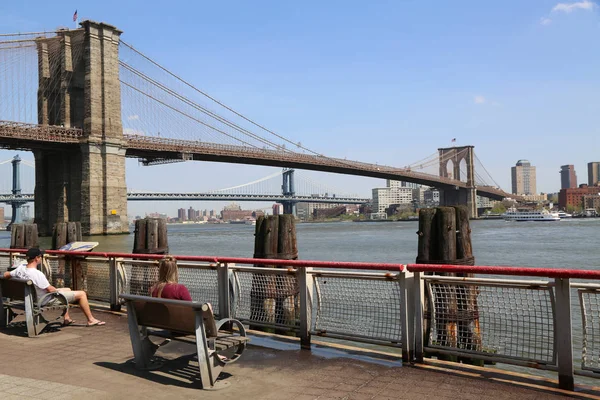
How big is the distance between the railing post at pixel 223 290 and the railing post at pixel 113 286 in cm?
211

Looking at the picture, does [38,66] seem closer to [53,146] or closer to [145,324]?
[53,146]

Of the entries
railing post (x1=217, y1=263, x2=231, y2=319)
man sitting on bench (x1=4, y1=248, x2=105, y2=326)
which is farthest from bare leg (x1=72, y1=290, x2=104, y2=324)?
railing post (x1=217, y1=263, x2=231, y2=319)

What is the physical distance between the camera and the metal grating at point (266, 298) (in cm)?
621

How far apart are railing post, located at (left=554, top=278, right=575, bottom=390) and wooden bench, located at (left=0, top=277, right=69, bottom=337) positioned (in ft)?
17.2

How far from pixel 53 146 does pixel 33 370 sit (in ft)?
164

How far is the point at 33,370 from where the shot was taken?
4.75 metres

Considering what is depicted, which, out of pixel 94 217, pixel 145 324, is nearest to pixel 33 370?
pixel 145 324

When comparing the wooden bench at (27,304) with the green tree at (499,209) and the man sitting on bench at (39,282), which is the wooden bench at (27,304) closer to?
the man sitting on bench at (39,282)

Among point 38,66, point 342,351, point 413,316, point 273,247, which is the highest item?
point 38,66

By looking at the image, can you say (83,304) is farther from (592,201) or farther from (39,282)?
(592,201)

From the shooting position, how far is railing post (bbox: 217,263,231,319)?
21.2 ft

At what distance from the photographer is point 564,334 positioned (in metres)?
4.21

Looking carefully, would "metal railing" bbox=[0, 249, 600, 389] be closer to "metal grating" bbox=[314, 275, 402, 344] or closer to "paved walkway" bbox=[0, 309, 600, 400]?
"metal grating" bbox=[314, 275, 402, 344]

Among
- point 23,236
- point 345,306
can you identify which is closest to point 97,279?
point 345,306
